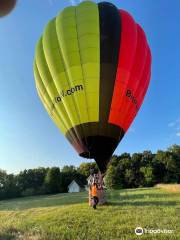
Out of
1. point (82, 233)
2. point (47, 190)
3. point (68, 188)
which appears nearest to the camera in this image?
point (82, 233)

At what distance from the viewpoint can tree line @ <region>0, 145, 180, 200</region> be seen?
220ft

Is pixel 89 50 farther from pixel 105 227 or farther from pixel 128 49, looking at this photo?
pixel 105 227

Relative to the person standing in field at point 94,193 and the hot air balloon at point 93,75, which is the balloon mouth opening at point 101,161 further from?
the person standing in field at point 94,193

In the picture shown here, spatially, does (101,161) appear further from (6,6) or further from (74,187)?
(74,187)

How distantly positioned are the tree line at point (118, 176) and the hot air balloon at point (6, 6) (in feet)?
203

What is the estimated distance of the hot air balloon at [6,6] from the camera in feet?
3.74

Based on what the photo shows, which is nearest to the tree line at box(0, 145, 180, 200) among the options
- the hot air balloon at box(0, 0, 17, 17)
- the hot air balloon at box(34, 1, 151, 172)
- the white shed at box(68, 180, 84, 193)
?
the white shed at box(68, 180, 84, 193)

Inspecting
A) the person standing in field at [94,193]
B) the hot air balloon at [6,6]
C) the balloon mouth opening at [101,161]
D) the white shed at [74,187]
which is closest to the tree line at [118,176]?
the white shed at [74,187]

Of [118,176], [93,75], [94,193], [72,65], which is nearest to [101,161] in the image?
[94,193]

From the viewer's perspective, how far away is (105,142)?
38.9 feet

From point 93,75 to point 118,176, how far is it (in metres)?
59.8

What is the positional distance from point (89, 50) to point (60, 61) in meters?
1.38

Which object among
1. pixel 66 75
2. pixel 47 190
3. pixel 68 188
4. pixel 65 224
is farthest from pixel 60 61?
pixel 68 188

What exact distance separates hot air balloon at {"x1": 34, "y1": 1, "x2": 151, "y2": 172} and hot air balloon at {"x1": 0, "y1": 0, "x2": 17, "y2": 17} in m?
10.6
